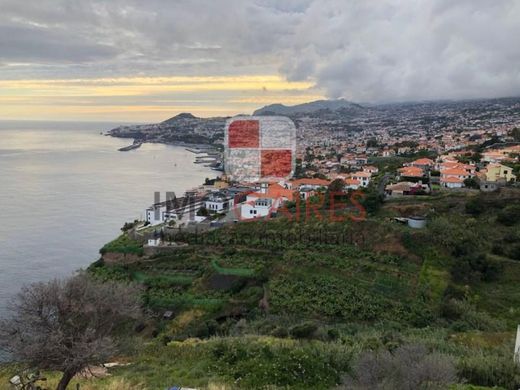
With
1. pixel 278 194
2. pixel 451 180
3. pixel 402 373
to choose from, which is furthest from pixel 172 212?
pixel 402 373

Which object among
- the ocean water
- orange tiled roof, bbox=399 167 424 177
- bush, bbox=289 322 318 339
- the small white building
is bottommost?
the ocean water

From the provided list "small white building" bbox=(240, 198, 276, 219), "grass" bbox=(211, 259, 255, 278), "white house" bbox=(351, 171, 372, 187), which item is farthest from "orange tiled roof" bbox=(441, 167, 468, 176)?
"grass" bbox=(211, 259, 255, 278)

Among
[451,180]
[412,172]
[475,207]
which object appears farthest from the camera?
[412,172]

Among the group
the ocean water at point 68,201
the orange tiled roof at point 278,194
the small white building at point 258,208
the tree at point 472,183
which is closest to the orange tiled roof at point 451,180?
the tree at point 472,183

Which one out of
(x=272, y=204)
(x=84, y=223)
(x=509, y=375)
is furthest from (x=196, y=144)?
(x=509, y=375)

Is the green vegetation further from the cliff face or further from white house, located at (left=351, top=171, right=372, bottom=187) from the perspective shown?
the cliff face

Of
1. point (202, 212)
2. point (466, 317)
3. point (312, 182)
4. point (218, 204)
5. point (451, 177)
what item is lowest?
point (202, 212)

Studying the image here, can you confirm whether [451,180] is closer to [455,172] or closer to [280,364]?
[455,172]

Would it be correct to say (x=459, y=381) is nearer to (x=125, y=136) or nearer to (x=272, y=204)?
(x=272, y=204)
